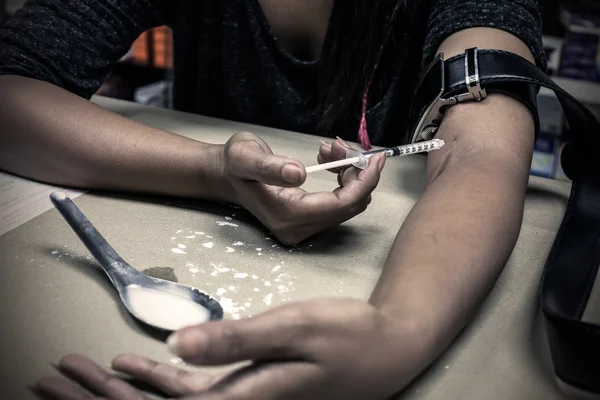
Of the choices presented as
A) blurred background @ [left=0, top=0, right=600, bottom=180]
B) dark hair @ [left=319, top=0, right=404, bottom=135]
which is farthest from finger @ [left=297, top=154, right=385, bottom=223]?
blurred background @ [left=0, top=0, right=600, bottom=180]

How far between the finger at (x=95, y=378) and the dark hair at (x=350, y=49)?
2.00 ft

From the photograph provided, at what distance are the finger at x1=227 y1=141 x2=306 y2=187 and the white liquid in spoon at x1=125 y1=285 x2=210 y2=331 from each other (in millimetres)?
138

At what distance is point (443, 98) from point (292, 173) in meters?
0.27

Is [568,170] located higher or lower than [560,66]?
higher

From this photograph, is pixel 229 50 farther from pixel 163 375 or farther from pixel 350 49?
pixel 163 375

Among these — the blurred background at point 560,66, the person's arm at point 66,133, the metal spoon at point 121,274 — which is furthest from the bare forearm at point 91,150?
the blurred background at point 560,66

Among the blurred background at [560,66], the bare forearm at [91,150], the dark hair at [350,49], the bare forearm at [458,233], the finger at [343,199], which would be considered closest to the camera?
the bare forearm at [458,233]

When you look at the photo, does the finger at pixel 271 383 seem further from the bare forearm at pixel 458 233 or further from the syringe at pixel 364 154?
the syringe at pixel 364 154

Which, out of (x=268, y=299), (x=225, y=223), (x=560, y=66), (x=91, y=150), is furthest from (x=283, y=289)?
(x=560, y=66)

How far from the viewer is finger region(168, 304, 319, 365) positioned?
341 mm

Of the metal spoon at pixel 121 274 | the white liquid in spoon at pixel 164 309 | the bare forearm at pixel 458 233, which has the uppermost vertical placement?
the bare forearm at pixel 458 233

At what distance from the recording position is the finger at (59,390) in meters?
0.39

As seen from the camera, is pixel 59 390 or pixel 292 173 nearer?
pixel 59 390

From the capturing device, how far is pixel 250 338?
358mm
